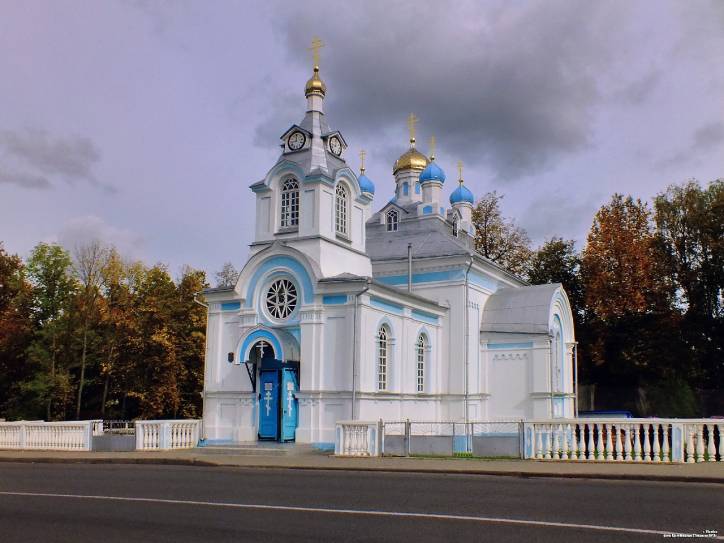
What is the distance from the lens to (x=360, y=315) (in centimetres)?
2116

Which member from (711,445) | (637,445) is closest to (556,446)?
(637,445)

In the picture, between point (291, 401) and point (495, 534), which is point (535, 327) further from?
point (495, 534)

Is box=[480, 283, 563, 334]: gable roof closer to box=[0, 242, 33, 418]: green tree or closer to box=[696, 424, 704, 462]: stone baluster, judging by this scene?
box=[696, 424, 704, 462]: stone baluster

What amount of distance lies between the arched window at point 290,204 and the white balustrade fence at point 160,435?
688 centimetres

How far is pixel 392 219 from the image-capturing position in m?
31.2

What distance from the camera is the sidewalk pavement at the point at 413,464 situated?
1322cm

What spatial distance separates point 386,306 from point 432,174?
10.5m

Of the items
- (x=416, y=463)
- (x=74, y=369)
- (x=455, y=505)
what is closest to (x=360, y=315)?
(x=416, y=463)

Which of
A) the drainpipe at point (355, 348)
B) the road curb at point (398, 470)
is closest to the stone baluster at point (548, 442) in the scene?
the road curb at point (398, 470)

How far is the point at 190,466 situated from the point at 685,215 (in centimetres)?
3249

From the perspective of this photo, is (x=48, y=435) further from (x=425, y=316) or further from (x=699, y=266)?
(x=699, y=266)

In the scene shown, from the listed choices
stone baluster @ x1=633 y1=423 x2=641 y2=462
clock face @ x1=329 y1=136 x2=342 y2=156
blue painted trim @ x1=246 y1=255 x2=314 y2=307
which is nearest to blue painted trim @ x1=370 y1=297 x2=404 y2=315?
blue painted trim @ x1=246 y1=255 x2=314 y2=307

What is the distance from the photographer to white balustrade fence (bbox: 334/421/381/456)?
18.4 meters

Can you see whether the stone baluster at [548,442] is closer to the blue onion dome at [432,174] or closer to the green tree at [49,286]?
the blue onion dome at [432,174]
